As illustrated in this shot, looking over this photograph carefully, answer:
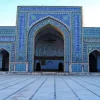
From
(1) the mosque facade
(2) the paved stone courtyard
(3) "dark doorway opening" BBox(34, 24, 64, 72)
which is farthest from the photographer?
(3) "dark doorway opening" BBox(34, 24, 64, 72)

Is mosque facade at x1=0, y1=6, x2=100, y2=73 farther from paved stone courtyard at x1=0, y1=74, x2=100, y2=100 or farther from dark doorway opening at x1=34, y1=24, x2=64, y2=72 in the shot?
paved stone courtyard at x1=0, y1=74, x2=100, y2=100

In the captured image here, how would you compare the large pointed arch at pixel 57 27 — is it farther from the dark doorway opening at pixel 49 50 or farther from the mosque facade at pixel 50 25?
the dark doorway opening at pixel 49 50

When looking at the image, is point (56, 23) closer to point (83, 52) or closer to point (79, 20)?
point (79, 20)

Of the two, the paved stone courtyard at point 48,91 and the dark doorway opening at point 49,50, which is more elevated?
the dark doorway opening at point 49,50

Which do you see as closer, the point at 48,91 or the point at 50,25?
the point at 48,91

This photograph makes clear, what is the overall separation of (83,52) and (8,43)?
4.99 m

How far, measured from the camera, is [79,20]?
12789 mm

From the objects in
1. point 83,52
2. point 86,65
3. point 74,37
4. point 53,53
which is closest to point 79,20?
point 74,37

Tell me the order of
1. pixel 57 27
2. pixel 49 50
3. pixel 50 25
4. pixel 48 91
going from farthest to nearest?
1. pixel 49 50
2. pixel 50 25
3. pixel 57 27
4. pixel 48 91

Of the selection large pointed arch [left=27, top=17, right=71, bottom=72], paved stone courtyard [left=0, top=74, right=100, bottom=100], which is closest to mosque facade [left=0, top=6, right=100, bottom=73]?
large pointed arch [left=27, top=17, right=71, bottom=72]

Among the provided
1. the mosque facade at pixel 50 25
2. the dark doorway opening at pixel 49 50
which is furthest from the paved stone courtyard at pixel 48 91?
the dark doorway opening at pixel 49 50

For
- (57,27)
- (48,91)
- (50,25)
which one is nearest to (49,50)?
(50,25)

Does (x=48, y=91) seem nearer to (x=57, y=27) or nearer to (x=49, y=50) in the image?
(x=57, y=27)

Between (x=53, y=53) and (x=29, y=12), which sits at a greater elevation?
(x=29, y=12)
